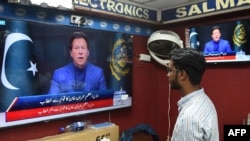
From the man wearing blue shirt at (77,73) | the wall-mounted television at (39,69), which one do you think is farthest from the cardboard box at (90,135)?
the man wearing blue shirt at (77,73)

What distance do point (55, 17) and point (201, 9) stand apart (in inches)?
64.6

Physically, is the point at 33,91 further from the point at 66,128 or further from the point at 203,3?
the point at 203,3

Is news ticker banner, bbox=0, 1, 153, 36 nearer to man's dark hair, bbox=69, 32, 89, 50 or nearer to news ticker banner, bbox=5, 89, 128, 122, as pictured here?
man's dark hair, bbox=69, 32, 89, 50

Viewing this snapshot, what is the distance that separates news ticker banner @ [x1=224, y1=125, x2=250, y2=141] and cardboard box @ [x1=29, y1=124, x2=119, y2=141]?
1183 millimetres

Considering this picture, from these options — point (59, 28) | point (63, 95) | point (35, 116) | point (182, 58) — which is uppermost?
point (59, 28)

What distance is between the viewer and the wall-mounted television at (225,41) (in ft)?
7.61

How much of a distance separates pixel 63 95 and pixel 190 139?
1.28 m

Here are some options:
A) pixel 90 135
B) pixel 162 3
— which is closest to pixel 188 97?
pixel 90 135

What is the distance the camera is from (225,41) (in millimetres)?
2443

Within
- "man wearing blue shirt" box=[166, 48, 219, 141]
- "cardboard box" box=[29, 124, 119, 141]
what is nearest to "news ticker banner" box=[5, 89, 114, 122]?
"cardboard box" box=[29, 124, 119, 141]

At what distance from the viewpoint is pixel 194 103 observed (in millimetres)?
1180

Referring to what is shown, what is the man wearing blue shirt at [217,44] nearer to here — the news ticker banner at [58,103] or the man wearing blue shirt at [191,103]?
the news ticker banner at [58,103]

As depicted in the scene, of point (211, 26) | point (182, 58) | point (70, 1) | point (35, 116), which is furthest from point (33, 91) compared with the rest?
point (211, 26)

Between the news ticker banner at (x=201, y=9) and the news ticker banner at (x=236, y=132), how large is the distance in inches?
48.2
